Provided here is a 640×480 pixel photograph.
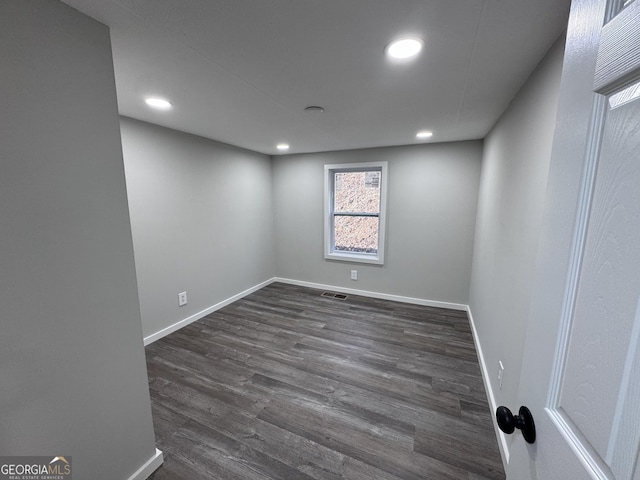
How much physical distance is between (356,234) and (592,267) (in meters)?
3.52

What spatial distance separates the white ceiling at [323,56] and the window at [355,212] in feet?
4.80

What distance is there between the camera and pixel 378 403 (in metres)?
1.82

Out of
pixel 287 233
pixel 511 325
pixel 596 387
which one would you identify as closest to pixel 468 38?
pixel 596 387

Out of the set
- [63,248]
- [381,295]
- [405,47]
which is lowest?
[381,295]

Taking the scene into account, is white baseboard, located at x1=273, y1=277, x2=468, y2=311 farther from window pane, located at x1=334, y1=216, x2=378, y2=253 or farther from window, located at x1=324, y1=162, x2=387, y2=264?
window pane, located at x1=334, y1=216, x2=378, y2=253

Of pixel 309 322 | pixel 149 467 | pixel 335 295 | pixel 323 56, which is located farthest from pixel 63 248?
pixel 335 295

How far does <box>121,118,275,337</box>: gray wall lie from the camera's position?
2422 millimetres

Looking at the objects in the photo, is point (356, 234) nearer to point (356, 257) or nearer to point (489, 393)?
point (356, 257)

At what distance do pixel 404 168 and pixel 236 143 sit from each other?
7.42 feet

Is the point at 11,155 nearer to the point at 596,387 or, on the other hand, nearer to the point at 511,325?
the point at 596,387

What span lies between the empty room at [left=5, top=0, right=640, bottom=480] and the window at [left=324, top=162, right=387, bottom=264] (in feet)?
2.93

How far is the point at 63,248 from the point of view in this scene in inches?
37.9

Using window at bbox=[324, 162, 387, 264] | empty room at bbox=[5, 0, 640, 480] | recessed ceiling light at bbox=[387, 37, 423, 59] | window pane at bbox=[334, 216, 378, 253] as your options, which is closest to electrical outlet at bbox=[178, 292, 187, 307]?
empty room at bbox=[5, 0, 640, 480]

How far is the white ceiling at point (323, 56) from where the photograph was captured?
962 mm
